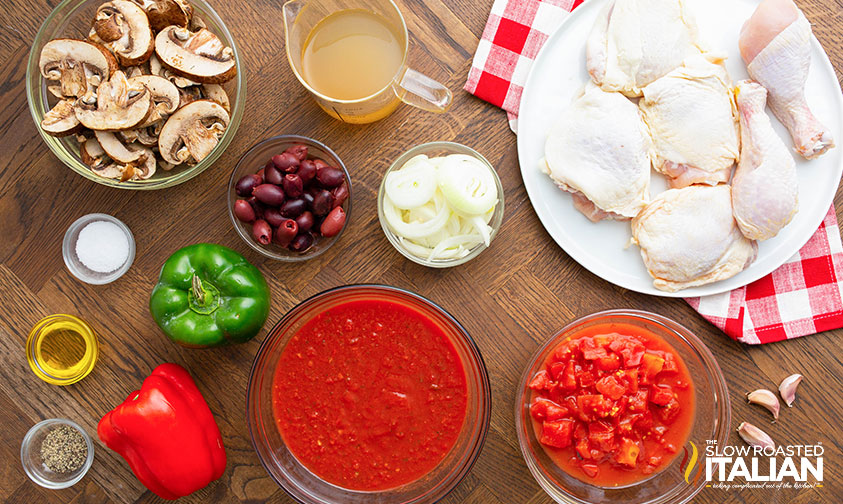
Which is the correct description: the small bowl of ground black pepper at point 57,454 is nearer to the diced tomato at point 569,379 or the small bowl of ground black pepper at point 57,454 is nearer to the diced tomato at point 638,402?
the diced tomato at point 569,379

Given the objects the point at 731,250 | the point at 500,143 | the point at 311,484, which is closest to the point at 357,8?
the point at 500,143

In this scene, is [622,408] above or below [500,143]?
below

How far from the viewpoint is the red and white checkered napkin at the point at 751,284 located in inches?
78.1

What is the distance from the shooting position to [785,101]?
1.89 metres

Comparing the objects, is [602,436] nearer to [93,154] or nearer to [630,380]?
[630,380]

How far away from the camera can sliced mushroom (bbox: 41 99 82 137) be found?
5.63ft

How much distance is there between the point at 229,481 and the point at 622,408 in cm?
144

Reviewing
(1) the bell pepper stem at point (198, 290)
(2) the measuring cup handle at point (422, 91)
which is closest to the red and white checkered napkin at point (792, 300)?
(2) the measuring cup handle at point (422, 91)

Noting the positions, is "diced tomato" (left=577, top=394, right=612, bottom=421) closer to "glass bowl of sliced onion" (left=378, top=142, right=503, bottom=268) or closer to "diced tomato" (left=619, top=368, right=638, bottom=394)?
"diced tomato" (left=619, top=368, right=638, bottom=394)

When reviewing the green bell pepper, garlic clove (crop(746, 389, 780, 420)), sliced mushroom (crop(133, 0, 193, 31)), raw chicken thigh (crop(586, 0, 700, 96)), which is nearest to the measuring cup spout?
sliced mushroom (crop(133, 0, 193, 31))

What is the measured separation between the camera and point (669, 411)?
186cm

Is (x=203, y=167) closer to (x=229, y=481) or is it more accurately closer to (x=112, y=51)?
(x=112, y=51)

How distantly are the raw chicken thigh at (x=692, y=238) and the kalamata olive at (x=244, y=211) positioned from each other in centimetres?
136

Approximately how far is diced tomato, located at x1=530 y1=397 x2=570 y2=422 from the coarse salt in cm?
156
